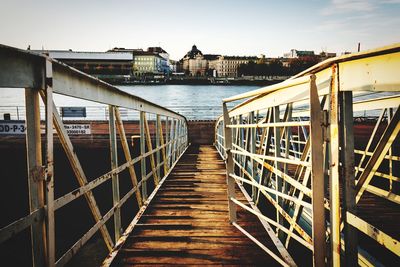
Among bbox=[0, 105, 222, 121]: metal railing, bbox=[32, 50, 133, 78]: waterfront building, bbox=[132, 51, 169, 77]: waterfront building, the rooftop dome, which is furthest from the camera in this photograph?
the rooftop dome

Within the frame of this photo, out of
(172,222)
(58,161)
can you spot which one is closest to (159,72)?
(58,161)

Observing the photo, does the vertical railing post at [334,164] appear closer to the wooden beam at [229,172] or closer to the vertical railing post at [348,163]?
the vertical railing post at [348,163]

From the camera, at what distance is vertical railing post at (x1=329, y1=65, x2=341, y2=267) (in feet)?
4.87

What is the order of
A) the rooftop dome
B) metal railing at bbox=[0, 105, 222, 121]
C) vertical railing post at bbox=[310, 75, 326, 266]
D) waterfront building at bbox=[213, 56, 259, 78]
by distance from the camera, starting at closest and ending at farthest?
vertical railing post at bbox=[310, 75, 326, 266] → metal railing at bbox=[0, 105, 222, 121] → waterfront building at bbox=[213, 56, 259, 78] → the rooftop dome

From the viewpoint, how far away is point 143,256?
97.0 inches

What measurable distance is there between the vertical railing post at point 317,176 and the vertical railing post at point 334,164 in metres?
0.05

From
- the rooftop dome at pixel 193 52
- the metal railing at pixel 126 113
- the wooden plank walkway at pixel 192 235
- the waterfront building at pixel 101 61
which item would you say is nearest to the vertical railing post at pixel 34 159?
the wooden plank walkway at pixel 192 235

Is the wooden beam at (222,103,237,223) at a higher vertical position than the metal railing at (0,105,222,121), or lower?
lower

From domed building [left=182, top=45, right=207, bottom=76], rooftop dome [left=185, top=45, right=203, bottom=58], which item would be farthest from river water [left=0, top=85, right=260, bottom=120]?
rooftop dome [left=185, top=45, right=203, bottom=58]

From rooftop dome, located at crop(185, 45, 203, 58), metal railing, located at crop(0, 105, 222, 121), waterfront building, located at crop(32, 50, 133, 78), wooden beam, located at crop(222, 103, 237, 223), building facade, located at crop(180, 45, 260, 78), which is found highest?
rooftop dome, located at crop(185, 45, 203, 58)

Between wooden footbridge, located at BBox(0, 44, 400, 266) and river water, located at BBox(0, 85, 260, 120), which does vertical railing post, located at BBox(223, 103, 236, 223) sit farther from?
river water, located at BBox(0, 85, 260, 120)

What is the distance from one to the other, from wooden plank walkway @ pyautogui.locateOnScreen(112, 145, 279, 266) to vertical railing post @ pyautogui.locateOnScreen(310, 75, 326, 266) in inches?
34.1

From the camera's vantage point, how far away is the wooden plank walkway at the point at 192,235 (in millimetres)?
2410

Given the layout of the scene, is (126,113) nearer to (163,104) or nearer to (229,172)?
(229,172)
